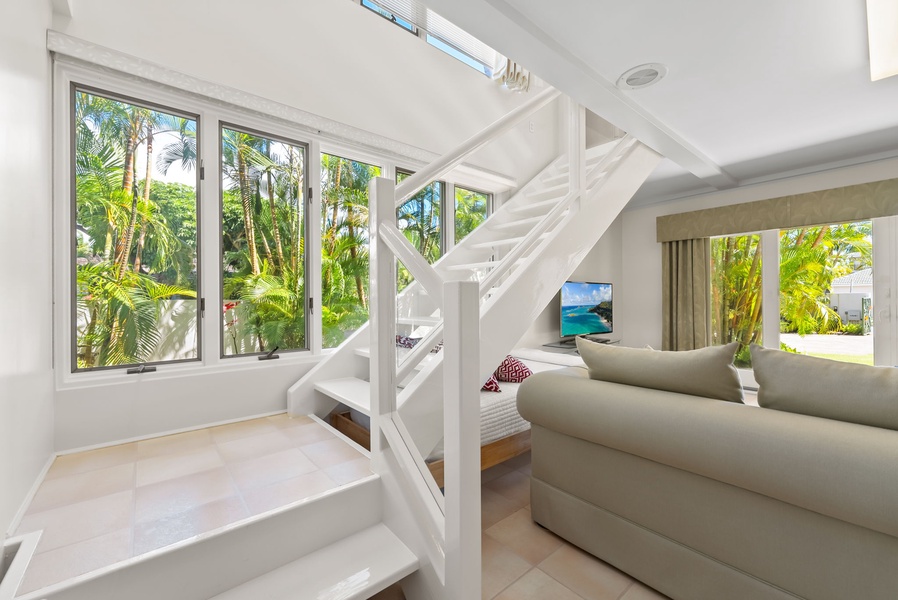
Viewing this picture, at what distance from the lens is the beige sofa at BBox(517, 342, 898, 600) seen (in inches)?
41.4

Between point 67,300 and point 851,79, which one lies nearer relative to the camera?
point 67,300

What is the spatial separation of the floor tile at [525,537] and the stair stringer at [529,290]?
612mm

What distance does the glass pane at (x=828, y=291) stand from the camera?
136 inches

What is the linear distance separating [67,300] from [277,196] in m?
1.20

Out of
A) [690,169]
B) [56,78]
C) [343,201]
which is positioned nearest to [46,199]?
[56,78]

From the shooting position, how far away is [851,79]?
2201 mm

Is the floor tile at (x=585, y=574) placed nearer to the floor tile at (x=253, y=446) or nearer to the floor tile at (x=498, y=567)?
the floor tile at (x=498, y=567)

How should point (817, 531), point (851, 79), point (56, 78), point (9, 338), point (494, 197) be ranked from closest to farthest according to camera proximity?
point (817, 531)
point (9, 338)
point (56, 78)
point (851, 79)
point (494, 197)

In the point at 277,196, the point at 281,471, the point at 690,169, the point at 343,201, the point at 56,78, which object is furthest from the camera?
the point at 690,169

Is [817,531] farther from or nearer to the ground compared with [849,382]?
nearer to the ground

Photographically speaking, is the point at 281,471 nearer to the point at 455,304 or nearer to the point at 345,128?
the point at 455,304

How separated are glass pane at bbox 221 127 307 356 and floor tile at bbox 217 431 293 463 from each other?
0.61 metres

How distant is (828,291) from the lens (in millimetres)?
3674

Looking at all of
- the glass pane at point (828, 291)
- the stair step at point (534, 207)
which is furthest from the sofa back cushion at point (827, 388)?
the glass pane at point (828, 291)
